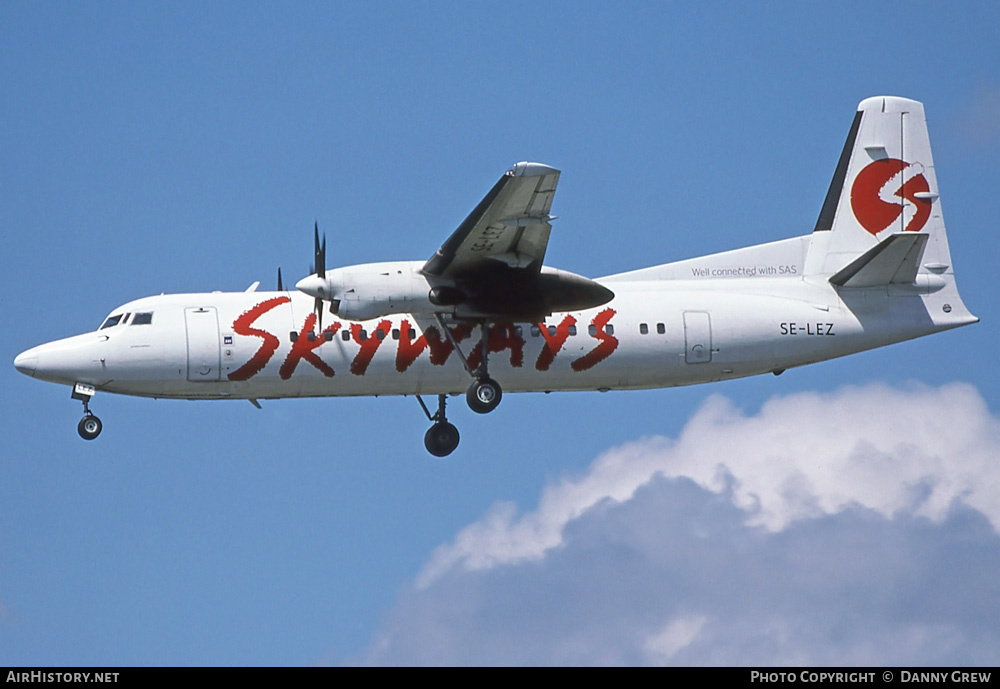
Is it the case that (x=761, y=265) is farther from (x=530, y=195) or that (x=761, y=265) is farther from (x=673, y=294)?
(x=530, y=195)

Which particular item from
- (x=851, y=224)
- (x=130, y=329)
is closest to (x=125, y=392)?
(x=130, y=329)

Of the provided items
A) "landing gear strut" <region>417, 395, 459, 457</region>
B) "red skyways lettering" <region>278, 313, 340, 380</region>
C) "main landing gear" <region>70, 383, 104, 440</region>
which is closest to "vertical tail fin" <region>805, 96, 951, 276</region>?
"landing gear strut" <region>417, 395, 459, 457</region>

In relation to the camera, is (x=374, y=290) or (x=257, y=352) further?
(x=257, y=352)

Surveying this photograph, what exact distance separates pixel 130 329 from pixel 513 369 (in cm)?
655

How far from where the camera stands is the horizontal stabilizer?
84.8 ft

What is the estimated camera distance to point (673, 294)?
2678 cm

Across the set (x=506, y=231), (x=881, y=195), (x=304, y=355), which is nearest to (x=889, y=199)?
(x=881, y=195)

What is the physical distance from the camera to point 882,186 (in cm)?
2841

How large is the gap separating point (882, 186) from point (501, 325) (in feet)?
26.5

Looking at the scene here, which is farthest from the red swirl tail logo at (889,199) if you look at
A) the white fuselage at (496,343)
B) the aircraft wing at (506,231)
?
the aircraft wing at (506,231)

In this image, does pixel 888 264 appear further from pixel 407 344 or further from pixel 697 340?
pixel 407 344

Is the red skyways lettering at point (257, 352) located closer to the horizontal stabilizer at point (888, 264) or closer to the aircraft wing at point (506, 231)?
the aircraft wing at point (506, 231)

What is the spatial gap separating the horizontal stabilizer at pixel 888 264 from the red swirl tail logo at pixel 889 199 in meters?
1.45
